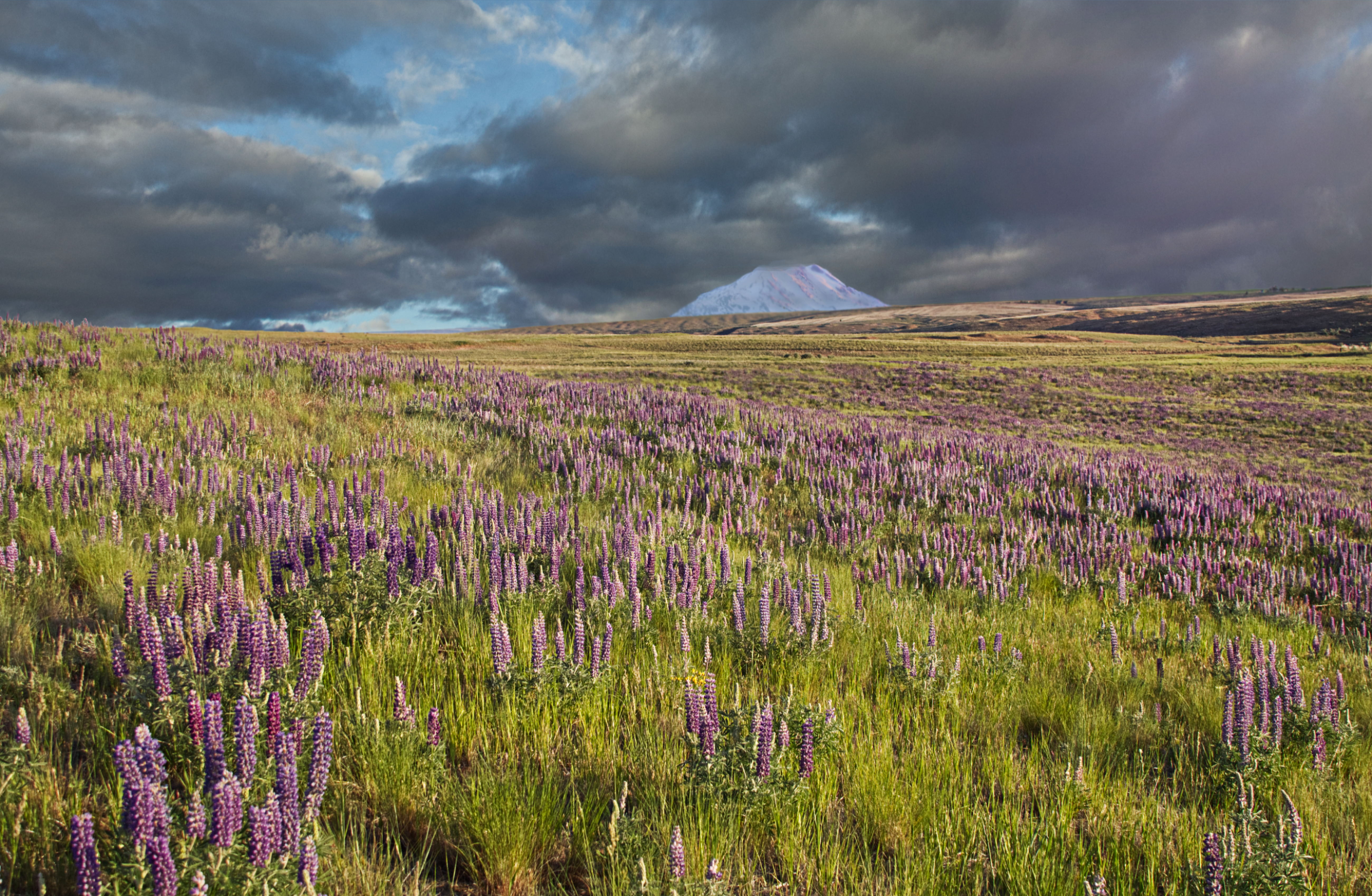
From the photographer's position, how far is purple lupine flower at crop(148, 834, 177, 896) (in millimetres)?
1446

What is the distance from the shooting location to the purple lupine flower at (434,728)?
248 cm

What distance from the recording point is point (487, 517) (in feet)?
17.6

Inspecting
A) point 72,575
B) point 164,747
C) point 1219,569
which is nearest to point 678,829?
point 164,747

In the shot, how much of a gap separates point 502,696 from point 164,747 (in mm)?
1211

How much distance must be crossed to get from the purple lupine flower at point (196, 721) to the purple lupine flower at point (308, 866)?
2.15 ft

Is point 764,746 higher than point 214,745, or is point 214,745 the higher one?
point 214,745

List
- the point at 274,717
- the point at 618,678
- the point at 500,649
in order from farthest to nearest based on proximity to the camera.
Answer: the point at 618,678 → the point at 500,649 → the point at 274,717

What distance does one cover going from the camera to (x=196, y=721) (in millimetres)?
2143

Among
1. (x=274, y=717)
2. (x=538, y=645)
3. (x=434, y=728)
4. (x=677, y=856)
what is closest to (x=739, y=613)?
(x=538, y=645)

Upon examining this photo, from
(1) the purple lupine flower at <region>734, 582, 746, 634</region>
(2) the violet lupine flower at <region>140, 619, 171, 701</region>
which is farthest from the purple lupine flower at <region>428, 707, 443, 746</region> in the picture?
(1) the purple lupine flower at <region>734, 582, 746, 634</region>

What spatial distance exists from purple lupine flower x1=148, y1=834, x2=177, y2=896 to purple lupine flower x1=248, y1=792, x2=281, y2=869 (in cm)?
16

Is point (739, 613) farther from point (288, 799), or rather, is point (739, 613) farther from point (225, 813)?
point (225, 813)

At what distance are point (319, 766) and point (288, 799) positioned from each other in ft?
0.69

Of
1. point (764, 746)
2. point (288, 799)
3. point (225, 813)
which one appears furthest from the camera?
point (764, 746)
